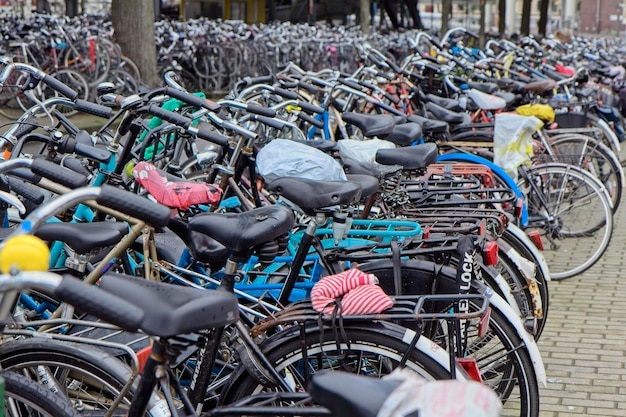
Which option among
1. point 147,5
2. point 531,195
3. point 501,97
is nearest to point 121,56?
point 147,5

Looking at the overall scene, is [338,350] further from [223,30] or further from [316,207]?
[223,30]

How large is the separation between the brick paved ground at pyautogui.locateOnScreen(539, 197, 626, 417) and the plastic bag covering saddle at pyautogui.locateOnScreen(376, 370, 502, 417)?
2.90 metres

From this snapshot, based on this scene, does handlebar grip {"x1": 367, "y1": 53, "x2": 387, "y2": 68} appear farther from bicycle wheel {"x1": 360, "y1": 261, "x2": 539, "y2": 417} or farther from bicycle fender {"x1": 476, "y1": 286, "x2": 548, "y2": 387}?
bicycle fender {"x1": 476, "y1": 286, "x2": 548, "y2": 387}

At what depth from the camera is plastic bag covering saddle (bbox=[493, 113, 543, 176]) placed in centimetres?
629

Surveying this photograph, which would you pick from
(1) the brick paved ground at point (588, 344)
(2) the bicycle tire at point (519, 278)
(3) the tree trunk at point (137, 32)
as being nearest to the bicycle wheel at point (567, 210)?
(1) the brick paved ground at point (588, 344)

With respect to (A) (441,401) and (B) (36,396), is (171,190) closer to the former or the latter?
(B) (36,396)

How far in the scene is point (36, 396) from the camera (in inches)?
101

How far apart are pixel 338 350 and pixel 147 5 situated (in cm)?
917

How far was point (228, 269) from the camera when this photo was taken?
9.85ft

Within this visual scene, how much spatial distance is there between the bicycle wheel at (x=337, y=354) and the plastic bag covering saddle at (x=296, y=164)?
98 centimetres

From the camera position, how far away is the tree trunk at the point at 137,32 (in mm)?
11445

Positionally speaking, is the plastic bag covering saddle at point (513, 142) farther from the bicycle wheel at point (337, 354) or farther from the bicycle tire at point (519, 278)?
the bicycle wheel at point (337, 354)

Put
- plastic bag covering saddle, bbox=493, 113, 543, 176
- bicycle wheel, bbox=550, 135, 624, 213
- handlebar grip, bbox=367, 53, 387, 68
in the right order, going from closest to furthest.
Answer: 1. plastic bag covering saddle, bbox=493, 113, 543, 176
2. bicycle wheel, bbox=550, 135, 624, 213
3. handlebar grip, bbox=367, 53, 387, 68

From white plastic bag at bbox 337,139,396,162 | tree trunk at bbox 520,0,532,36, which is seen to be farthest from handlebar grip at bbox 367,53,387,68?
tree trunk at bbox 520,0,532,36
